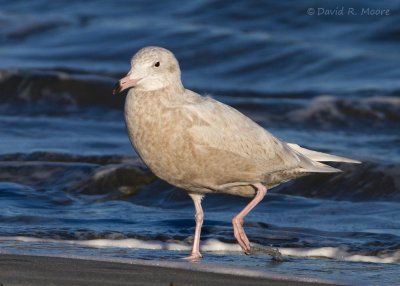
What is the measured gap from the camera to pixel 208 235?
25.6ft

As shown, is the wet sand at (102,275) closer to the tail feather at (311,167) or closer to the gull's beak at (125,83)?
the gull's beak at (125,83)

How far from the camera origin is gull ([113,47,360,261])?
259 inches

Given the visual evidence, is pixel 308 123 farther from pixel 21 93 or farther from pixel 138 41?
pixel 138 41

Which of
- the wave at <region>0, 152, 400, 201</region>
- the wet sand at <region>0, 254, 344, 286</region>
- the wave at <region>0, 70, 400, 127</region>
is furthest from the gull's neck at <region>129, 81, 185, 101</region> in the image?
the wave at <region>0, 70, 400, 127</region>

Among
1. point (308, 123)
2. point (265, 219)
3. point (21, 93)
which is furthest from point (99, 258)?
point (21, 93)

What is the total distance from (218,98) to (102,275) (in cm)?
883

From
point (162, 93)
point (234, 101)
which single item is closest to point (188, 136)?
point (162, 93)

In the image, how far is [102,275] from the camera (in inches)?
227

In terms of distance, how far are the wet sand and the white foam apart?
1.13 metres

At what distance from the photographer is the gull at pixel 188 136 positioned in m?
6.57

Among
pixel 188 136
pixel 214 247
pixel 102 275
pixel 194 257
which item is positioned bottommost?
pixel 214 247

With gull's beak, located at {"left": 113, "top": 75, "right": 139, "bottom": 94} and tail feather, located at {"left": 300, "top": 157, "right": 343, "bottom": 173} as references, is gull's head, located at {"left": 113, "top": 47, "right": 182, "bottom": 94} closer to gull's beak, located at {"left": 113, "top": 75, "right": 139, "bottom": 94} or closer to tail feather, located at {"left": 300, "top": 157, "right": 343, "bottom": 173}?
gull's beak, located at {"left": 113, "top": 75, "right": 139, "bottom": 94}

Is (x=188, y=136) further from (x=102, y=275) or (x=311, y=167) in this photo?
(x=102, y=275)

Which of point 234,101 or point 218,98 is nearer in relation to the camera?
point 234,101
